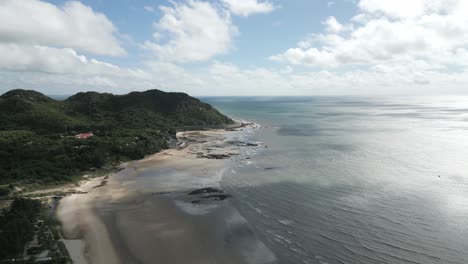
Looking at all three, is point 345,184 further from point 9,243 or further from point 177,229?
point 9,243

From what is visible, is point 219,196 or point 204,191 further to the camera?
point 204,191

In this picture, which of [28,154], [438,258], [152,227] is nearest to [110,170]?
[28,154]

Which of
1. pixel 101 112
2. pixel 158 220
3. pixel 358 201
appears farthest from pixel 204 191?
pixel 101 112

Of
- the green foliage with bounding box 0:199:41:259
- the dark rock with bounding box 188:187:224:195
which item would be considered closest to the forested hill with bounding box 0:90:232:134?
the green foliage with bounding box 0:199:41:259

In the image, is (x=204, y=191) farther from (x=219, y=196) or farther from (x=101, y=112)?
(x=101, y=112)

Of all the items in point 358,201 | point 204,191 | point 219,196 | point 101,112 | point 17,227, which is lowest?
point 358,201

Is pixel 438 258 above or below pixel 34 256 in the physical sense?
below

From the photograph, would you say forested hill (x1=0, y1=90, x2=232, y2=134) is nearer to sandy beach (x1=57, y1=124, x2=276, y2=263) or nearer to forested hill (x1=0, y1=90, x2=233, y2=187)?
forested hill (x1=0, y1=90, x2=233, y2=187)
